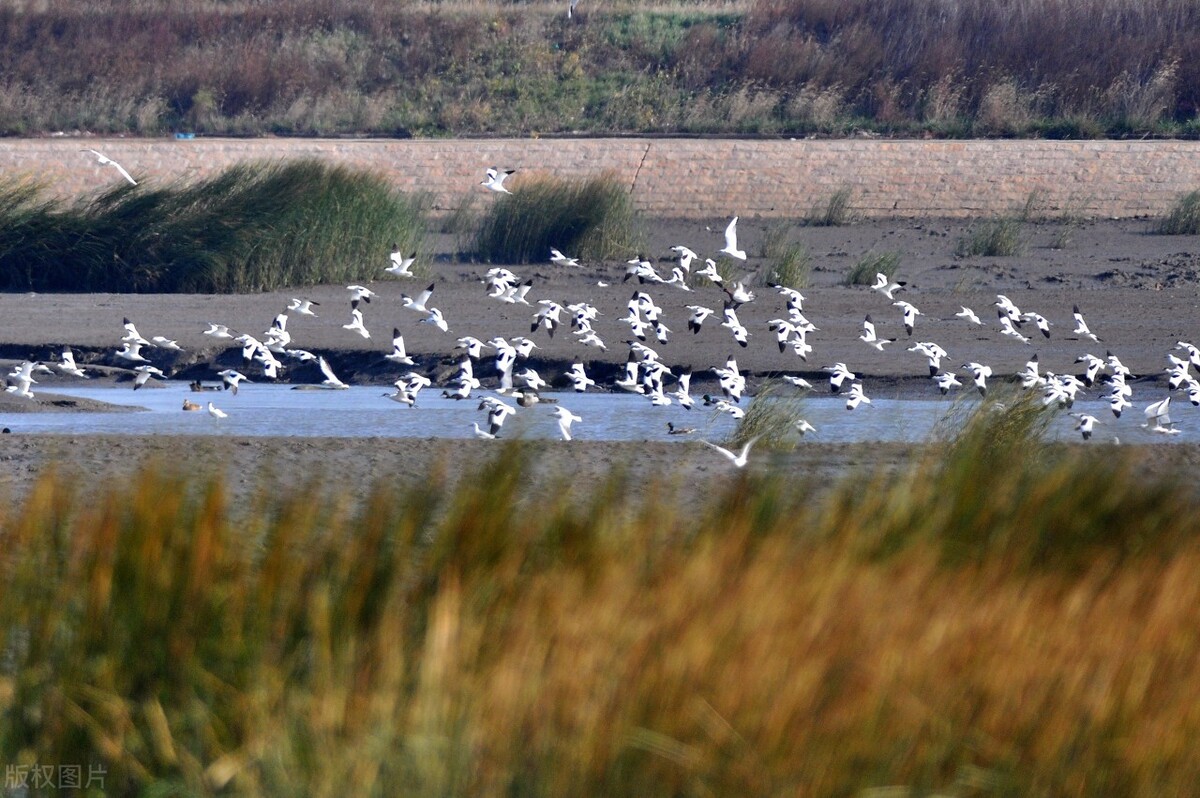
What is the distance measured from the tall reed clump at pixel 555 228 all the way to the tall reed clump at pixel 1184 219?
22.6ft

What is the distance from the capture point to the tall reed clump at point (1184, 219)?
877 inches

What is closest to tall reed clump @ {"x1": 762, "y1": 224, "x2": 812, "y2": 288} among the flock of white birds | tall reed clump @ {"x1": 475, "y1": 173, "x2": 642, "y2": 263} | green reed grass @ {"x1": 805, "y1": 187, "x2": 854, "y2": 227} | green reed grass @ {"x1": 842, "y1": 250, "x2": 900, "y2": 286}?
green reed grass @ {"x1": 842, "y1": 250, "x2": 900, "y2": 286}

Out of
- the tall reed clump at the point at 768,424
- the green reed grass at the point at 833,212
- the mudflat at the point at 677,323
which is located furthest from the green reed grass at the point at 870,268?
the tall reed clump at the point at 768,424

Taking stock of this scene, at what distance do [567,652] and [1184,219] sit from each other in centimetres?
1968

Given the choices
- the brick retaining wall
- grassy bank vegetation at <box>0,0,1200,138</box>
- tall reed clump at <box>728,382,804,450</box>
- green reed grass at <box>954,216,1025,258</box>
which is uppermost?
tall reed clump at <box>728,382,804,450</box>

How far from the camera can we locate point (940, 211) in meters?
25.2

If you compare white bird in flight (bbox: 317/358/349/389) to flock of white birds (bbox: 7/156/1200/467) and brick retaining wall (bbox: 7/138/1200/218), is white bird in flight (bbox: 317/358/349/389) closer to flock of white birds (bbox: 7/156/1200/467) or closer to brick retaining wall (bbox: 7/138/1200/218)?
flock of white birds (bbox: 7/156/1200/467)

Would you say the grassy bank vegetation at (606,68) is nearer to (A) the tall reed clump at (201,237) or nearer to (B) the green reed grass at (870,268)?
(B) the green reed grass at (870,268)

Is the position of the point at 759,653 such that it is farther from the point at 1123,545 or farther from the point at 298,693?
the point at 1123,545

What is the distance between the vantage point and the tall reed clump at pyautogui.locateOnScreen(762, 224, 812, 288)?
62.0 ft

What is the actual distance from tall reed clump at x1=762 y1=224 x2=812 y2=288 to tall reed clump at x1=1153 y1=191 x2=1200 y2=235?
15.7 ft

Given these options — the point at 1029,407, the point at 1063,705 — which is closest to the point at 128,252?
the point at 1029,407

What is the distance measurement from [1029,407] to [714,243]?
1336cm

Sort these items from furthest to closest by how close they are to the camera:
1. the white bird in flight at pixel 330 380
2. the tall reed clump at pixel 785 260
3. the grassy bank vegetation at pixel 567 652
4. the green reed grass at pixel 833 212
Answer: the green reed grass at pixel 833 212 < the tall reed clump at pixel 785 260 < the white bird in flight at pixel 330 380 < the grassy bank vegetation at pixel 567 652
